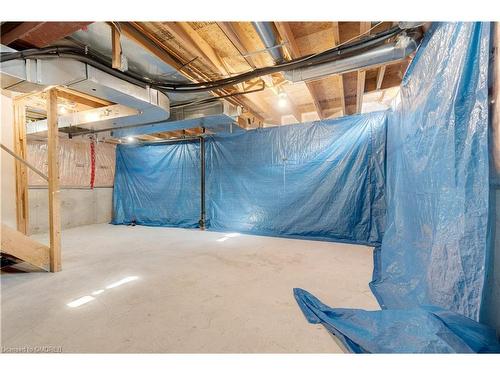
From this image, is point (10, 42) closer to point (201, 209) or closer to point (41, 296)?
point (41, 296)

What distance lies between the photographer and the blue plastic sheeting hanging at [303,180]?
126 inches

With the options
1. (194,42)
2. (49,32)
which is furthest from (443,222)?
(49,32)

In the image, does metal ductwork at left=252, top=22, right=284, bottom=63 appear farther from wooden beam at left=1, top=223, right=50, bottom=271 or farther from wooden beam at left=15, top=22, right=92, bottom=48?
wooden beam at left=1, top=223, right=50, bottom=271

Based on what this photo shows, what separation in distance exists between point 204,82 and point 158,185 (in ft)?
9.89

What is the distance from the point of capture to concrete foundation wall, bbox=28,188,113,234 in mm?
→ 4227

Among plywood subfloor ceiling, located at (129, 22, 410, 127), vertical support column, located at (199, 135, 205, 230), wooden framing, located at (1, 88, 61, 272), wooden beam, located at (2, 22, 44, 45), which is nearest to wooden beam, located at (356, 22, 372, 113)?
plywood subfloor ceiling, located at (129, 22, 410, 127)

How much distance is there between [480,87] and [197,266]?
255 centimetres

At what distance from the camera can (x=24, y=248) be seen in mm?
2084

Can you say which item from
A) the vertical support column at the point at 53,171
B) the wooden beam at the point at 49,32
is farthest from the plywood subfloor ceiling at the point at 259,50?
the vertical support column at the point at 53,171

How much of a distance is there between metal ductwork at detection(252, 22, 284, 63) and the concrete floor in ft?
6.92

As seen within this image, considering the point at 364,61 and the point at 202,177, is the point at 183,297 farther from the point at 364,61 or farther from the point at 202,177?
the point at 202,177

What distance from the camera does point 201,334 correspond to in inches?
51.1

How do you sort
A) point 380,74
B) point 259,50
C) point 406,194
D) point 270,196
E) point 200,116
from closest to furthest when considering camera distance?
point 406,194 → point 259,50 → point 380,74 → point 200,116 → point 270,196

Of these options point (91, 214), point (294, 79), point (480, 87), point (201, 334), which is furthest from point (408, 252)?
point (91, 214)
